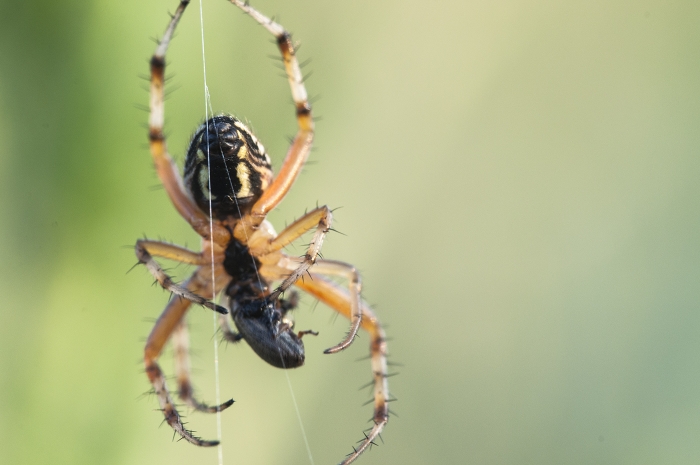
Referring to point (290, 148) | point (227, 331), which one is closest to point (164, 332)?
point (227, 331)

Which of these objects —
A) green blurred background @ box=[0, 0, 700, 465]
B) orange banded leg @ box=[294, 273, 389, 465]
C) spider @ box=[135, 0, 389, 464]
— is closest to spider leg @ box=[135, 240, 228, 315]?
spider @ box=[135, 0, 389, 464]

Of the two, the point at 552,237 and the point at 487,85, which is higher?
the point at 487,85

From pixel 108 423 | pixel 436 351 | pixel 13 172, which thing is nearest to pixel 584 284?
pixel 436 351

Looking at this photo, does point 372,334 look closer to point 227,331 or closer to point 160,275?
point 227,331

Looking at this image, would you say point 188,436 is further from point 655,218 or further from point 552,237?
point 655,218

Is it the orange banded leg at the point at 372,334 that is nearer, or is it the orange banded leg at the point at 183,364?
the orange banded leg at the point at 372,334

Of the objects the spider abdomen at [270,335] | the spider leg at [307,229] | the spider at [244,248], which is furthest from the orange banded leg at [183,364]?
the spider leg at [307,229]

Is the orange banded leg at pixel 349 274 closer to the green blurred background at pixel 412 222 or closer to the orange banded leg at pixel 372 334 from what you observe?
the orange banded leg at pixel 372 334
